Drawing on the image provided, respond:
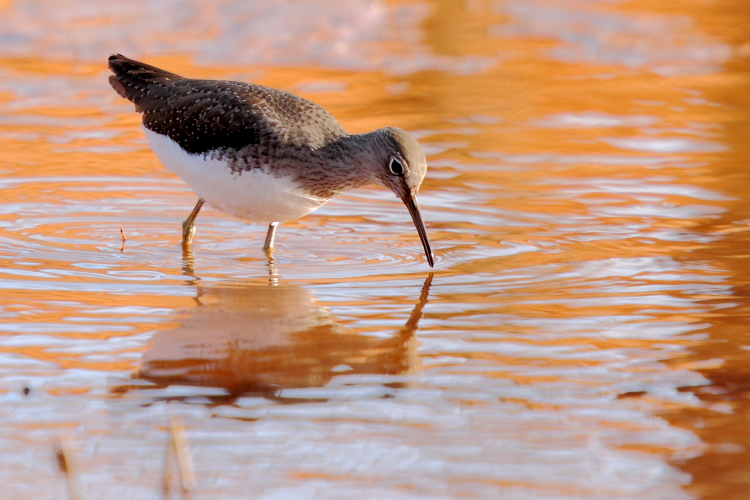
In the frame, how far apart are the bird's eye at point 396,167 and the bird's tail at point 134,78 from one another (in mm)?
2251

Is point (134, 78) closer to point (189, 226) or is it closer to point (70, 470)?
point (189, 226)

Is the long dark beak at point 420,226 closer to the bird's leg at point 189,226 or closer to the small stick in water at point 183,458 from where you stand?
the bird's leg at point 189,226

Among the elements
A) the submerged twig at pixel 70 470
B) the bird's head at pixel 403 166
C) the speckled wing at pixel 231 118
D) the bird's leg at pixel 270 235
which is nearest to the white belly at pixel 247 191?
the speckled wing at pixel 231 118

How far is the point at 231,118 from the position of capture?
7238 mm

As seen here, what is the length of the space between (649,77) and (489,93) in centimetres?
207

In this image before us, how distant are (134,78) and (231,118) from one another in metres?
1.53

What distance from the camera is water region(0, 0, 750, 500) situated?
14.0ft

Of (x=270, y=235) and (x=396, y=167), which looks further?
(x=270, y=235)

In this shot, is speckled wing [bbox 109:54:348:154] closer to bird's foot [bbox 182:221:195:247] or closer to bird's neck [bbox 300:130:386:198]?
bird's neck [bbox 300:130:386:198]

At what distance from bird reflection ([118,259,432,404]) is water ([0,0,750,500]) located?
20 millimetres

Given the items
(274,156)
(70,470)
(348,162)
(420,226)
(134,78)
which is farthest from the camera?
(134,78)

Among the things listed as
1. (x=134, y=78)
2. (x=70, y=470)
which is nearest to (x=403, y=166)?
(x=134, y=78)

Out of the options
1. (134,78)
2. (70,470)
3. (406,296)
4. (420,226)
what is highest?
(134,78)

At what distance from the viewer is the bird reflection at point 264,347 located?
198 inches
